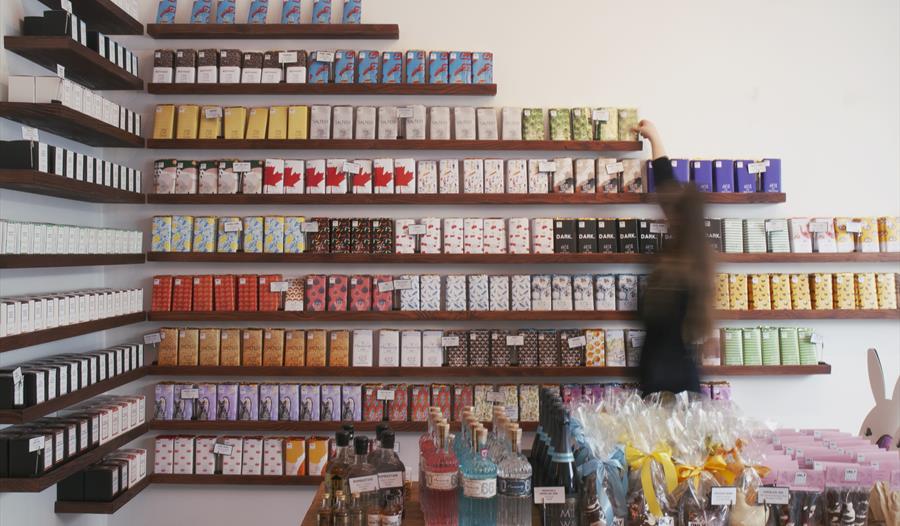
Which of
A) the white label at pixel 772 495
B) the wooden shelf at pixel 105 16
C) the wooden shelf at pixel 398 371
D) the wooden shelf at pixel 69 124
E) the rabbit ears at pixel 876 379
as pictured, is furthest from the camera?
the wooden shelf at pixel 398 371

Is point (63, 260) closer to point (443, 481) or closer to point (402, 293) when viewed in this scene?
point (402, 293)

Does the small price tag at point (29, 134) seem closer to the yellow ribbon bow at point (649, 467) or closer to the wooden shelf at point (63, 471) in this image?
the wooden shelf at point (63, 471)

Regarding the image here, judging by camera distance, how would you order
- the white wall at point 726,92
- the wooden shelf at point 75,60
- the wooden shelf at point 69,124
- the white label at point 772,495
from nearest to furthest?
the white label at point 772,495 → the wooden shelf at point 69,124 → the wooden shelf at point 75,60 → the white wall at point 726,92

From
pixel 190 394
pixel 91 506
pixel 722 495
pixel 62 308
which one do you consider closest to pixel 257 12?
pixel 62 308

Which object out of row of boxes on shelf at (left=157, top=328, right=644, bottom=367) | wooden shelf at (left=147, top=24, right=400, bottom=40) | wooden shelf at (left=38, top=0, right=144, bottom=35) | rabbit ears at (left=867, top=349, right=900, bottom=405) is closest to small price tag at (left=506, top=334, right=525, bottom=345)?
row of boxes on shelf at (left=157, top=328, right=644, bottom=367)

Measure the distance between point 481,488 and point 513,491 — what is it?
0.09m

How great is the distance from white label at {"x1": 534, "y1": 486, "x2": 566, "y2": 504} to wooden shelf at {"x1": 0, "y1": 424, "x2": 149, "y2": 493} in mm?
2358

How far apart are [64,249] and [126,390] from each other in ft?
4.34

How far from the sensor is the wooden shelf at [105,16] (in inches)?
145

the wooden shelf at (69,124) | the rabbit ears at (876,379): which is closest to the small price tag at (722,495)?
the rabbit ears at (876,379)

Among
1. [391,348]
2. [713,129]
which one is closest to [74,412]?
[391,348]

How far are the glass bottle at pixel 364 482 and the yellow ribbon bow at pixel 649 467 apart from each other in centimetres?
73

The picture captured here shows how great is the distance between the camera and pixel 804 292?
4.19 meters

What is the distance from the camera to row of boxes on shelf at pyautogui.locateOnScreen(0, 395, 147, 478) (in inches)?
118
